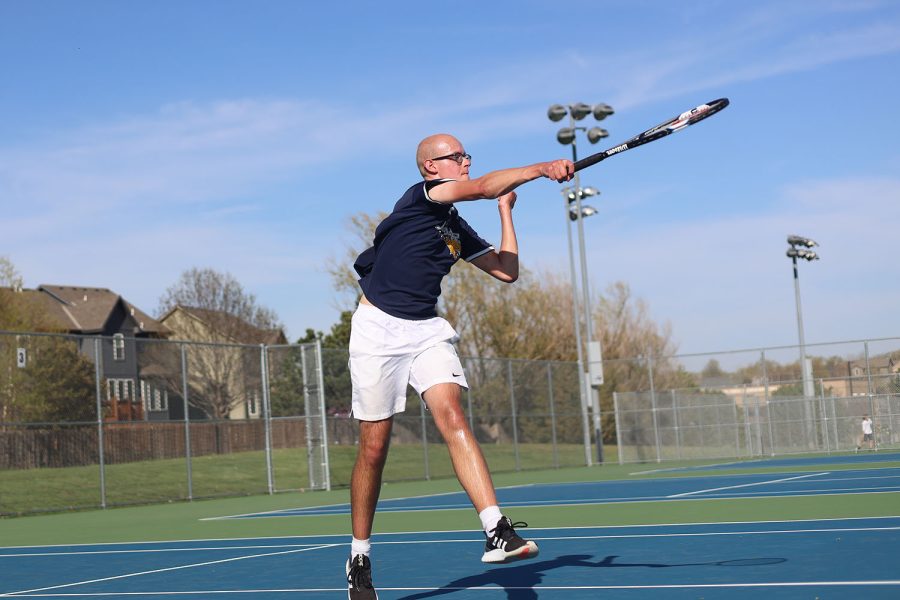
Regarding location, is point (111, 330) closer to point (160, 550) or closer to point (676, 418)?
point (676, 418)

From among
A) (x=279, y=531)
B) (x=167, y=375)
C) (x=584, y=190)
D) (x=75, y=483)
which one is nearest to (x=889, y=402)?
(x=584, y=190)

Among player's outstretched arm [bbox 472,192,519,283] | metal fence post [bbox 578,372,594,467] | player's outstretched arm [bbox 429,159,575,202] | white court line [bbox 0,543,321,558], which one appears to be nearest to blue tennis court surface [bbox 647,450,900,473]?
metal fence post [bbox 578,372,594,467]

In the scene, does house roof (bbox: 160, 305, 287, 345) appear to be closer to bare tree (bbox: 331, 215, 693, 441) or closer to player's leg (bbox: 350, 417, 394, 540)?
bare tree (bbox: 331, 215, 693, 441)

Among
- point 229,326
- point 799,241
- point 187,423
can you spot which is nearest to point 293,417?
point 187,423

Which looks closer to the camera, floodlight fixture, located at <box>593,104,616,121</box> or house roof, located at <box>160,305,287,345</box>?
floodlight fixture, located at <box>593,104,616,121</box>

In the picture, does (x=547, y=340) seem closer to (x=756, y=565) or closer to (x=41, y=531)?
(x=41, y=531)

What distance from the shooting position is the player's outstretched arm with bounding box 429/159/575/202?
14.9 ft

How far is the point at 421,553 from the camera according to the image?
784 centimetres

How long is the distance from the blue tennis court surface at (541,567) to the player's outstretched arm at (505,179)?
5.90 ft

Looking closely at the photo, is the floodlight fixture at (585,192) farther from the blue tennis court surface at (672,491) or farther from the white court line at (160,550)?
the white court line at (160,550)

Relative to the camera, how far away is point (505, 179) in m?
4.64

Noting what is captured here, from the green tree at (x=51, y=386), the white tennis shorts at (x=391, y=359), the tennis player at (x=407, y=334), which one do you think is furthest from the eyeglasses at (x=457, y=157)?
the green tree at (x=51, y=386)

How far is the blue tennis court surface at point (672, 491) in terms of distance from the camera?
13.0m

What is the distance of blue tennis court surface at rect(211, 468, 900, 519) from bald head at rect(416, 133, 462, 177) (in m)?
8.05
